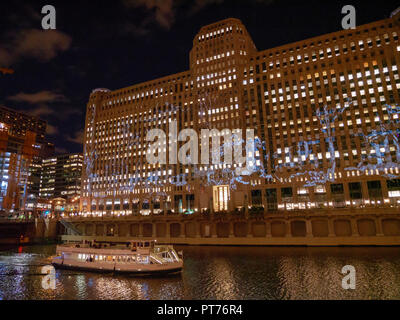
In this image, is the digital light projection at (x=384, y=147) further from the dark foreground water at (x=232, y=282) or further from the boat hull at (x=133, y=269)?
the boat hull at (x=133, y=269)

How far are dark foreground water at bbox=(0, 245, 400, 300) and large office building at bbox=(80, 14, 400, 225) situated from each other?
34705mm

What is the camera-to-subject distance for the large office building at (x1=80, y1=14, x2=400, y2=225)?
89.5 meters

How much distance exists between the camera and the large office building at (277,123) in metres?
89.5

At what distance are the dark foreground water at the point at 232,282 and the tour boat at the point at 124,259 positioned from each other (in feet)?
4.58

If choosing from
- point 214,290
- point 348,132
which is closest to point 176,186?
point 348,132

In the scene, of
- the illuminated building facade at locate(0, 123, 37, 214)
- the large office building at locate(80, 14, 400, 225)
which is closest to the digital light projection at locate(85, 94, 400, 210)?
the large office building at locate(80, 14, 400, 225)

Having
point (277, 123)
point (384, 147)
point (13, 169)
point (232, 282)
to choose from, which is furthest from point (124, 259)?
point (13, 169)

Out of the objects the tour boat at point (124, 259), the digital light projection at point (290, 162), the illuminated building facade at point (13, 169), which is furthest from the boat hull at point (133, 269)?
the illuminated building facade at point (13, 169)

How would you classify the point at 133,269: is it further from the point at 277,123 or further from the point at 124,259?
the point at 277,123

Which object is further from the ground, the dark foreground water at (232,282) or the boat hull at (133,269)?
the boat hull at (133,269)

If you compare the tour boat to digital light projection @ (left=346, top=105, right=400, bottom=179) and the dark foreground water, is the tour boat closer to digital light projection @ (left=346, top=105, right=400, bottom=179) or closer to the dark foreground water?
the dark foreground water

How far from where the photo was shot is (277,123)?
103m

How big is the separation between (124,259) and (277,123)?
Answer: 80906 millimetres
